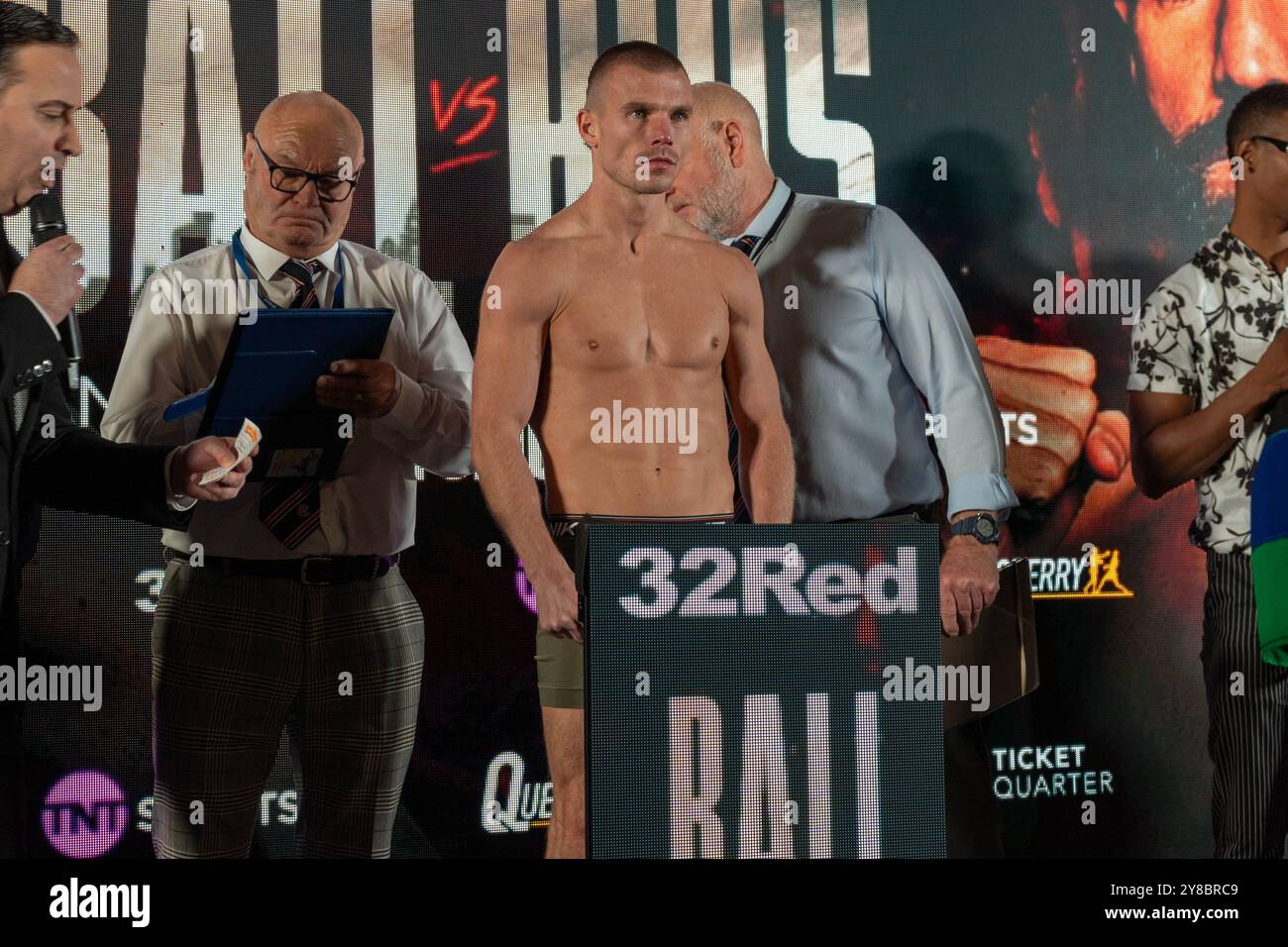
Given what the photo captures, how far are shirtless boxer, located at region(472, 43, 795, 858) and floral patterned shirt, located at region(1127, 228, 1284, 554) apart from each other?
1.13 m

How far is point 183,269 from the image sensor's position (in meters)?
3.64

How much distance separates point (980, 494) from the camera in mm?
3748

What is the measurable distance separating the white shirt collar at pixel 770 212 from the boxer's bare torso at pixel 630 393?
1.10ft

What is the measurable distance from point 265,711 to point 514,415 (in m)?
0.92

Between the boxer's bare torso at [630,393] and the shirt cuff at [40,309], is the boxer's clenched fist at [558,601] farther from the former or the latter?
the shirt cuff at [40,309]

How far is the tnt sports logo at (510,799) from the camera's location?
149 inches

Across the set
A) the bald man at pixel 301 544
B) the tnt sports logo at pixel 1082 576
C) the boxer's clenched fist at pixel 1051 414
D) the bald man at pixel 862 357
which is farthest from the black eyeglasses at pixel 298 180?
the tnt sports logo at pixel 1082 576

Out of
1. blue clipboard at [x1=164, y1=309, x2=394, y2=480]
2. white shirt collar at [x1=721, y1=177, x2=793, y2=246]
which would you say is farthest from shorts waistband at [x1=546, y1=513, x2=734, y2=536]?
white shirt collar at [x1=721, y1=177, x2=793, y2=246]

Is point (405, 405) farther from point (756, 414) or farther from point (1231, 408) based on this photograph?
point (1231, 408)

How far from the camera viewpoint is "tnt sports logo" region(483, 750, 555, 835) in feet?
12.4

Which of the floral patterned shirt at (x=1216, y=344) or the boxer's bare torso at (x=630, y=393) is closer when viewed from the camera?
the boxer's bare torso at (x=630, y=393)

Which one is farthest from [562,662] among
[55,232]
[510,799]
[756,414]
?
[55,232]
